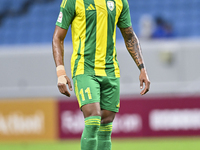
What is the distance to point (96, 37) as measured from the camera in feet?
14.2

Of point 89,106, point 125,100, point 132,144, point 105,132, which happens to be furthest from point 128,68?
point 89,106

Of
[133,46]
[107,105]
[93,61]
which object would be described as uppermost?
[133,46]

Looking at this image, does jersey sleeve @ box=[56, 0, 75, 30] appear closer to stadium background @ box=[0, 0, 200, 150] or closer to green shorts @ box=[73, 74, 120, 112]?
green shorts @ box=[73, 74, 120, 112]

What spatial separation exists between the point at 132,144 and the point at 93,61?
12.9 feet

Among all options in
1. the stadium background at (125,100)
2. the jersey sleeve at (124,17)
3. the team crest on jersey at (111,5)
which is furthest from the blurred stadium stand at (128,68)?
the team crest on jersey at (111,5)

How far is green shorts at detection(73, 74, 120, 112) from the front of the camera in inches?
165

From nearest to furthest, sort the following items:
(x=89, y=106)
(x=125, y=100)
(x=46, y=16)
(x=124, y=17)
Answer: (x=89, y=106) < (x=124, y=17) < (x=125, y=100) < (x=46, y=16)

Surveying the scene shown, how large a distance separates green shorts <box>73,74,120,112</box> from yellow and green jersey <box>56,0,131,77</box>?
6 cm

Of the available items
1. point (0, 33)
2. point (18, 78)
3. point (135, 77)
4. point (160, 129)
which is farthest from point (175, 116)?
point (0, 33)

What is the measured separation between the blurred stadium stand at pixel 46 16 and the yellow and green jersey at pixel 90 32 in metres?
6.97

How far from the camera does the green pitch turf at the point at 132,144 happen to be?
7.35 m

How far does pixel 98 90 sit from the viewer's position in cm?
426

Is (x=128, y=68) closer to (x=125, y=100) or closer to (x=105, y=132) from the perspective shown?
(x=125, y=100)

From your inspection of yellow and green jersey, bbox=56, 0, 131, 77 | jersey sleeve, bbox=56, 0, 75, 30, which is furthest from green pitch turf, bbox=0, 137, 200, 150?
jersey sleeve, bbox=56, 0, 75, 30
